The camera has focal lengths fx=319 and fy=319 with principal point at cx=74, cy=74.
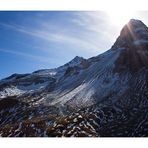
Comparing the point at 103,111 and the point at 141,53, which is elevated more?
the point at 141,53

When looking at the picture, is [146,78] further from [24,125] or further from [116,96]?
[24,125]

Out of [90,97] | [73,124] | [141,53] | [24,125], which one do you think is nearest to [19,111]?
[90,97]
